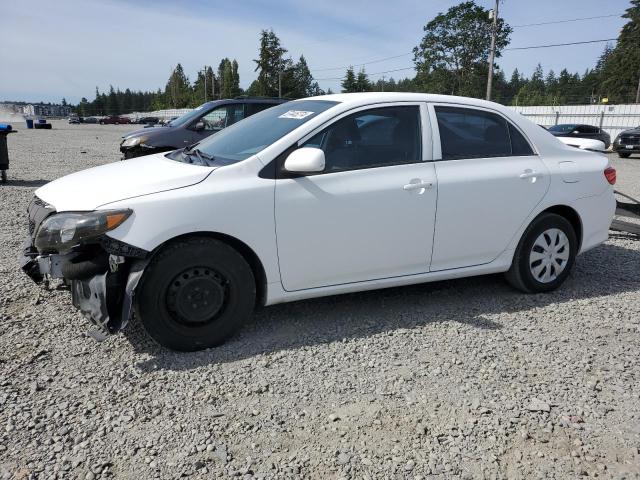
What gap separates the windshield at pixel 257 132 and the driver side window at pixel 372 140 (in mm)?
217

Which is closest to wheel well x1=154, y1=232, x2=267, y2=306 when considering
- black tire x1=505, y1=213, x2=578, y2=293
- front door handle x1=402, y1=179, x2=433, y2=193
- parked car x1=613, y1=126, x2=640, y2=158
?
front door handle x1=402, y1=179, x2=433, y2=193

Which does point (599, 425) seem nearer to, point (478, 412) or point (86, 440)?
point (478, 412)

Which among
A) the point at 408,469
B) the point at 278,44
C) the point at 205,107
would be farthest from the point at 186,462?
the point at 278,44

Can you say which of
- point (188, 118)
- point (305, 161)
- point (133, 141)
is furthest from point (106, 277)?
point (188, 118)

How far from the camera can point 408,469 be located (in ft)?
8.17

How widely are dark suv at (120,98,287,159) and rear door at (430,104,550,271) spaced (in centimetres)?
704

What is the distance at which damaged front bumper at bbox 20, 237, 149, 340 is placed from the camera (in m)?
3.22

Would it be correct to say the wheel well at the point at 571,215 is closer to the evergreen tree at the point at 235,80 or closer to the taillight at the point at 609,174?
the taillight at the point at 609,174

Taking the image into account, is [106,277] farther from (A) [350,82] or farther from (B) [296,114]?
(A) [350,82]

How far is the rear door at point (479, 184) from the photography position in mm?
4191

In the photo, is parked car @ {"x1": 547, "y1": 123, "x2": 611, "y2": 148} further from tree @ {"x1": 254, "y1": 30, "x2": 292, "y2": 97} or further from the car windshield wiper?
tree @ {"x1": 254, "y1": 30, "x2": 292, "y2": 97}

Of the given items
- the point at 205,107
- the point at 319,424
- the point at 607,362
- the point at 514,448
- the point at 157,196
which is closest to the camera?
the point at 514,448

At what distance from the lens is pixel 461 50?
65.8 meters

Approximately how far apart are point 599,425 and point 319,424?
1.51 meters
